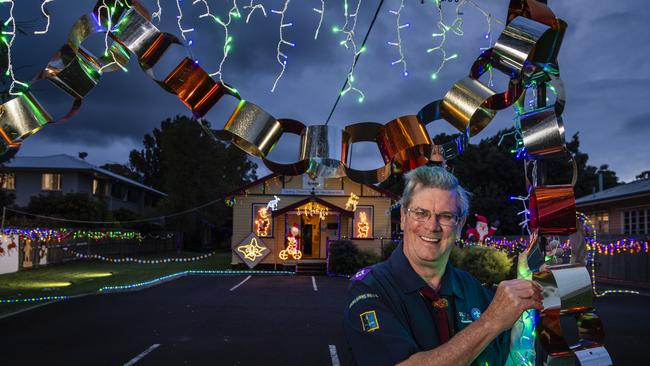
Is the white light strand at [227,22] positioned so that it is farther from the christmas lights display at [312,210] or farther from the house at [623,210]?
the house at [623,210]

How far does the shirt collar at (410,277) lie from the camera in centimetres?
195

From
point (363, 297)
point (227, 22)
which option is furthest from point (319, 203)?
point (363, 297)

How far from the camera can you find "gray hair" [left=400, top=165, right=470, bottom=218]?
80.5 inches

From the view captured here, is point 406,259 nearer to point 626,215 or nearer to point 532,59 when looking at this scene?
point 532,59

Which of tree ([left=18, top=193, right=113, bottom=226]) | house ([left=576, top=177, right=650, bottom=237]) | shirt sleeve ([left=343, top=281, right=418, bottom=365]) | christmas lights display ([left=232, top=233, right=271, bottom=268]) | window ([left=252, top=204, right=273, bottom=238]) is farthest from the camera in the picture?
tree ([left=18, top=193, right=113, bottom=226])

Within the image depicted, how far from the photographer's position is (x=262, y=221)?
86.2 feet

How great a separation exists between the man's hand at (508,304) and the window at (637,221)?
87.0 feet

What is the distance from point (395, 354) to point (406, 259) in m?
0.48

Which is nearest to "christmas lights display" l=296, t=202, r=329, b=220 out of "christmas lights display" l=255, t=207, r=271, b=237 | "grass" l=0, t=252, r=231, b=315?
"christmas lights display" l=255, t=207, r=271, b=237

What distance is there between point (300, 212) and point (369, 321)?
24171mm

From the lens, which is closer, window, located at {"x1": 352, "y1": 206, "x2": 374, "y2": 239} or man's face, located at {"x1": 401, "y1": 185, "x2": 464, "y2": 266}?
man's face, located at {"x1": 401, "y1": 185, "x2": 464, "y2": 266}

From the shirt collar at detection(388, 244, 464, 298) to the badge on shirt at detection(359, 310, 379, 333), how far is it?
215 mm

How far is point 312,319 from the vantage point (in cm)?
1066

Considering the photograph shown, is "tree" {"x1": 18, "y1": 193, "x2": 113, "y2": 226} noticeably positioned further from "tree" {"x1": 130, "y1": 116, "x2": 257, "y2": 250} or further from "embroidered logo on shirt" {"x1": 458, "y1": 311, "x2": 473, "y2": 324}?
"embroidered logo on shirt" {"x1": 458, "y1": 311, "x2": 473, "y2": 324}
